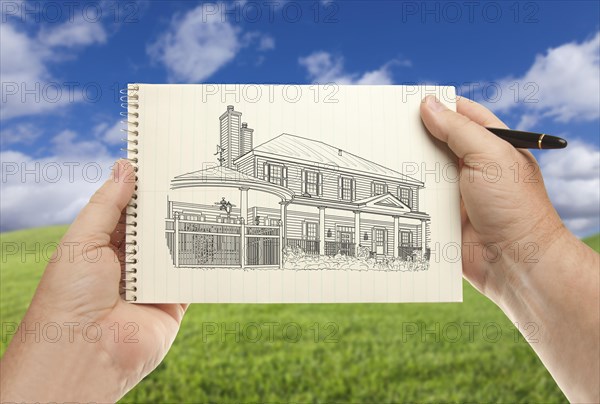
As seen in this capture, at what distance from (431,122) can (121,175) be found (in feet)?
4.91

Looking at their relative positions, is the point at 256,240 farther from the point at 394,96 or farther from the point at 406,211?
the point at 394,96

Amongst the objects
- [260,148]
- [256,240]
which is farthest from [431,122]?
[256,240]

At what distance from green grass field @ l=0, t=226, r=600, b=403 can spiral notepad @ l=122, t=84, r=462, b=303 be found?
100 inches

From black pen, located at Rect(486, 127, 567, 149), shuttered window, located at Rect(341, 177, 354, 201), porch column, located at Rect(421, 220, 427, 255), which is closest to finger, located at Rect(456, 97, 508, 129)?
black pen, located at Rect(486, 127, 567, 149)

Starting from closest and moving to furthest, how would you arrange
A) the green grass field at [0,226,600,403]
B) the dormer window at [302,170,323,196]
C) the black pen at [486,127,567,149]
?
the black pen at [486,127,567,149]
the dormer window at [302,170,323,196]
the green grass field at [0,226,600,403]

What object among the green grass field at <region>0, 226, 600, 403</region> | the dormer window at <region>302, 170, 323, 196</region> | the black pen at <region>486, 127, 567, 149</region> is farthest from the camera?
the green grass field at <region>0, 226, 600, 403</region>

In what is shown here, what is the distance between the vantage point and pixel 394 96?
2.49 metres

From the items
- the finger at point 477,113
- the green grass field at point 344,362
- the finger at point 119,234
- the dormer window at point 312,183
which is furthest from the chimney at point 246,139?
the green grass field at point 344,362

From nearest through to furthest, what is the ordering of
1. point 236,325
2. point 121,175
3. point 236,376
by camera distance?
point 121,175
point 236,376
point 236,325

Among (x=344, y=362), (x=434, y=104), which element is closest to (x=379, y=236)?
(x=434, y=104)

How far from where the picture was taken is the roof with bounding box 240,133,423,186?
2436 mm

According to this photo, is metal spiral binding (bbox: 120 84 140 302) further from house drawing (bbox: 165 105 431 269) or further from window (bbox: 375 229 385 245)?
window (bbox: 375 229 385 245)

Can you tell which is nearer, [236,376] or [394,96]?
[394,96]

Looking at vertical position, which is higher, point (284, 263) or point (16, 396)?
point (284, 263)
